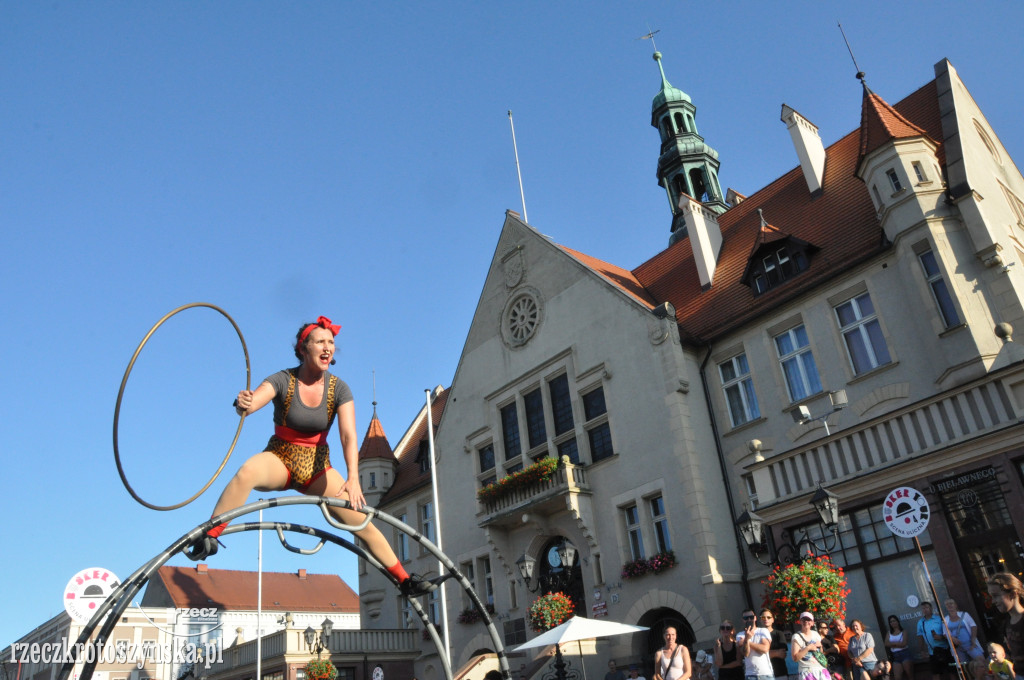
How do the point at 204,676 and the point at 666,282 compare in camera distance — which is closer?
the point at 666,282

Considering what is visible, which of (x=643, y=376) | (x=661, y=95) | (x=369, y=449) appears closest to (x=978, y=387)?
(x=643, y=376)

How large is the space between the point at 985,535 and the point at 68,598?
15.4 metres

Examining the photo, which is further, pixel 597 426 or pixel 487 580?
pixel 487 580

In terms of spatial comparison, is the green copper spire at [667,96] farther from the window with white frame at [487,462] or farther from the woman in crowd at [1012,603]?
the woman in crowd at [1012,603]

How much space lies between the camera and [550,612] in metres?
21.7

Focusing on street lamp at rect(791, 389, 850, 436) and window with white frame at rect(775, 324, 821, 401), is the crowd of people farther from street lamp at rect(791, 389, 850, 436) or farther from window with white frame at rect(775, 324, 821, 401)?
window with white frame at rect(775, 324, 821, 401)

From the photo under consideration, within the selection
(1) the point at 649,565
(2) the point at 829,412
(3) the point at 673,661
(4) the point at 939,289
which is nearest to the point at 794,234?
(4) the point at 939,289

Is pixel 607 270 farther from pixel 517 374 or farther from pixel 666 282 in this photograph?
pixel 517 374

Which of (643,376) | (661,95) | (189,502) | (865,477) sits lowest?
(189,502)

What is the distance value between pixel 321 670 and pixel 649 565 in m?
11.8

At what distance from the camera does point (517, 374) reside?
2862cm

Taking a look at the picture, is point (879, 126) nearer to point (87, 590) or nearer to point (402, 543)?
point (87, 590)

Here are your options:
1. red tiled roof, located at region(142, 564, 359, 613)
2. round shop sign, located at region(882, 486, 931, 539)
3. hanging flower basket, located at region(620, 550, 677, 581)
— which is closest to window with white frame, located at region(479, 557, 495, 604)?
hanging flower basket, located at region(620, 550, 677, 581)

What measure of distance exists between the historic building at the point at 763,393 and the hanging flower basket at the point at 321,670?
13.6ft
